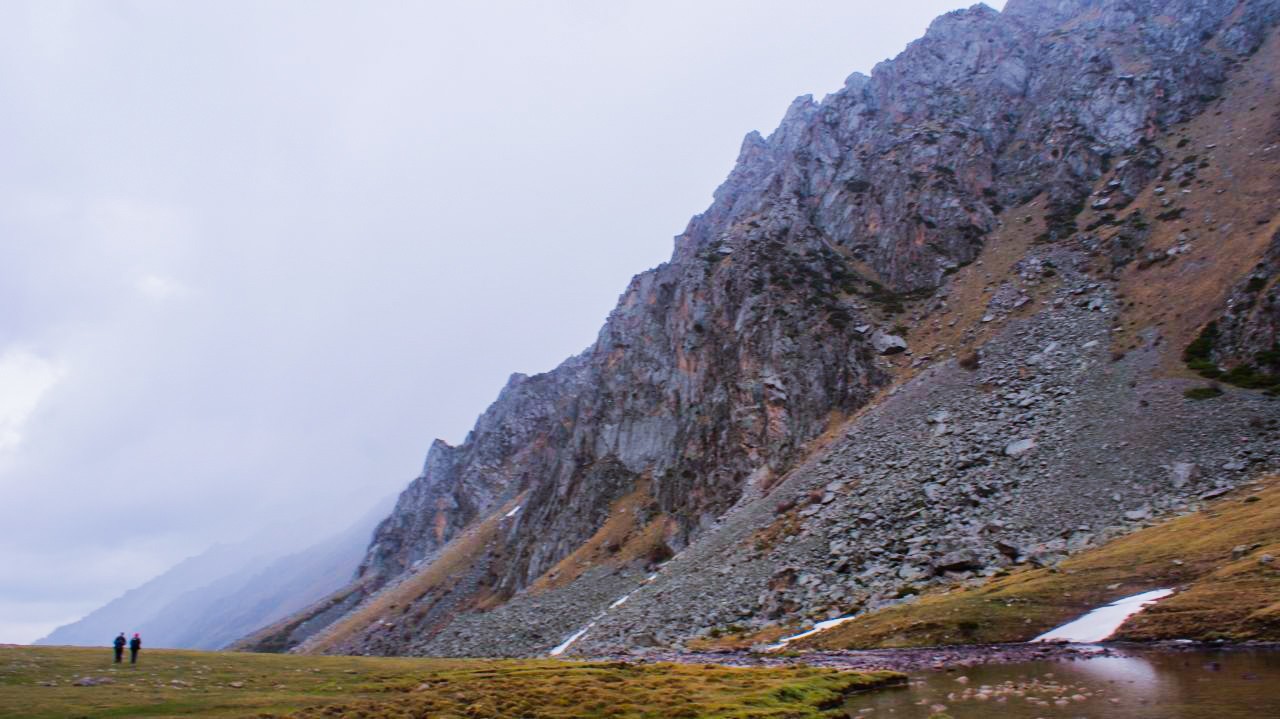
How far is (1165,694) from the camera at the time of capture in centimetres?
2219

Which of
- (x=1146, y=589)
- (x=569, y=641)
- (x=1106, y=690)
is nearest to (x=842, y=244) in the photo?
(x=569, y=641)

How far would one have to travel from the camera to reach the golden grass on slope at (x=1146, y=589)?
32.8m

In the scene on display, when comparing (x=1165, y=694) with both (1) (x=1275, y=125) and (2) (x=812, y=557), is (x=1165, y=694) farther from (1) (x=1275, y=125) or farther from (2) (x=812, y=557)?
(1) (x=1275, y=125)

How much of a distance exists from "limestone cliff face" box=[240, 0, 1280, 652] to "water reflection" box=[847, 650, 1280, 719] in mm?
59787

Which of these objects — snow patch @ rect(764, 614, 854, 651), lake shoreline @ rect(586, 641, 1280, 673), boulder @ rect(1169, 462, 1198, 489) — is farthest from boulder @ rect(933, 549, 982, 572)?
boulder @ rect(1169, 462, 1198, 489)

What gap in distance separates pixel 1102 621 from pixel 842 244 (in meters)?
103

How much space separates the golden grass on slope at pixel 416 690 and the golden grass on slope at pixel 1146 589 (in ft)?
42.2

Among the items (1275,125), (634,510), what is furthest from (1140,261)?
(634,510)

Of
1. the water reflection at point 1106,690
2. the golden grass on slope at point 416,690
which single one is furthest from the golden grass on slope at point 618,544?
the water reflection at point 1106,690

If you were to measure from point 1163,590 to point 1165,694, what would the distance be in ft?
66.9

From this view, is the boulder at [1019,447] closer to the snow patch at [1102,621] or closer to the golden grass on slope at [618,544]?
the snow patch at [1102,621]

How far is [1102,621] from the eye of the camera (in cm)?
3725

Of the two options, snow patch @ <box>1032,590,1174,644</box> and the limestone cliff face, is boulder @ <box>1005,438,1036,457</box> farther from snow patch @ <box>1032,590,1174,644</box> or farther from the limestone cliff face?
the limestone cliff face

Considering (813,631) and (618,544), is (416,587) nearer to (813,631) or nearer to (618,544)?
(618,544)
